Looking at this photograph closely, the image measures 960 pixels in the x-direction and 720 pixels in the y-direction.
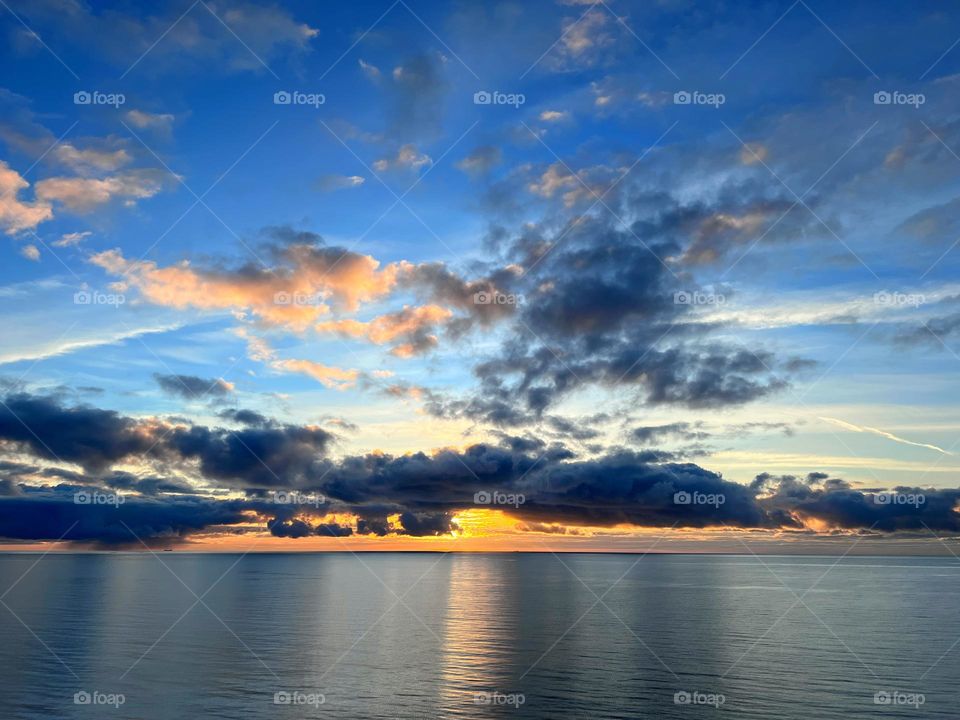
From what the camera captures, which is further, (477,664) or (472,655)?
(472,655)

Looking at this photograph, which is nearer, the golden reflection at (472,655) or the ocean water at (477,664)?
the ocean water at (477,664)

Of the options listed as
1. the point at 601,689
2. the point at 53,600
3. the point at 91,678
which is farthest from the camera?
the point at 53,600

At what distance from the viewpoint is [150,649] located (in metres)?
101

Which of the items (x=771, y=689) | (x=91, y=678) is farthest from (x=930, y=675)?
(x=91, y=678)

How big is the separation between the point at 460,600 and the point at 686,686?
127 meters

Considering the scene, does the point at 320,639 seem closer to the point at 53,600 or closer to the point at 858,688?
the point at 858,688

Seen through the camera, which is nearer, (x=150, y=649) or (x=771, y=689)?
(x=771, y=689)

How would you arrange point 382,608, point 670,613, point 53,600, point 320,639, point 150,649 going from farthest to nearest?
point 53,600
point 382,608
point 670,613
point 320,639
point 150,649

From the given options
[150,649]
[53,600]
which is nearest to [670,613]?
[150,649]

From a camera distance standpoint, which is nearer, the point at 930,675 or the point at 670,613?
the point at 930,675

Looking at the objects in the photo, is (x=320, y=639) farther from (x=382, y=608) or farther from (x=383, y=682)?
(x=382, y=608)

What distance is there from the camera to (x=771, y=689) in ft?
250

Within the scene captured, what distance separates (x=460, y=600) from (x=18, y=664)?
123 m

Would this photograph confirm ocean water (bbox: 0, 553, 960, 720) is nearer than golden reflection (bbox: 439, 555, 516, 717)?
Yes
